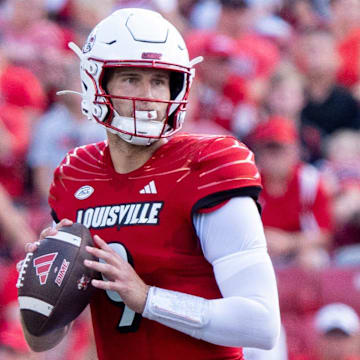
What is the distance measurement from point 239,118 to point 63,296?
416 centimetres

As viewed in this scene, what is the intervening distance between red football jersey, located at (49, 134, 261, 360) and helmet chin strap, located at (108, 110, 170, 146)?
9 cm

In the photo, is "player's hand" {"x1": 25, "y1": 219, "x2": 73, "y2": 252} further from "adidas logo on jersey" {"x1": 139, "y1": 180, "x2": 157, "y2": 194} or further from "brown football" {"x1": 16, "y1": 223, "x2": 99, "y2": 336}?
"adidas logo on jersey" {"x1": 139, "y1": 180, "x2": 157, "y2": 194}

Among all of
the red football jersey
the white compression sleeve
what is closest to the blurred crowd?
the red football jersey

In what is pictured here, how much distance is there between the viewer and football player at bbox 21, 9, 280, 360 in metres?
2.56

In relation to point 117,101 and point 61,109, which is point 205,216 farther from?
point 61,109

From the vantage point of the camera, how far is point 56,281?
2.57 metres

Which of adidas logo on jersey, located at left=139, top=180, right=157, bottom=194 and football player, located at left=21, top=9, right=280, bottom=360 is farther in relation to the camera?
adidas logo on jersey, located at left=139, top=180, right=157, bottom=194

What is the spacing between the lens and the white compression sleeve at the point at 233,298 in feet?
8.34

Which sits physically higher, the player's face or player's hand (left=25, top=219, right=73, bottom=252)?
the player's face

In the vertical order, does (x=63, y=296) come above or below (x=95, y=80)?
below

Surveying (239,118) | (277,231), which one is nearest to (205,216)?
(277,231)

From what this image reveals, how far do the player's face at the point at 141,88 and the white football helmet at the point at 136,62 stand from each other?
0.02 meters

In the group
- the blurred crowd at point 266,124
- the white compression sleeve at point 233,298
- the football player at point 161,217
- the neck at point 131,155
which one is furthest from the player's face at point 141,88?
the blurred crowd at point 266,124

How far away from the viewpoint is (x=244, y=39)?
298 inches
